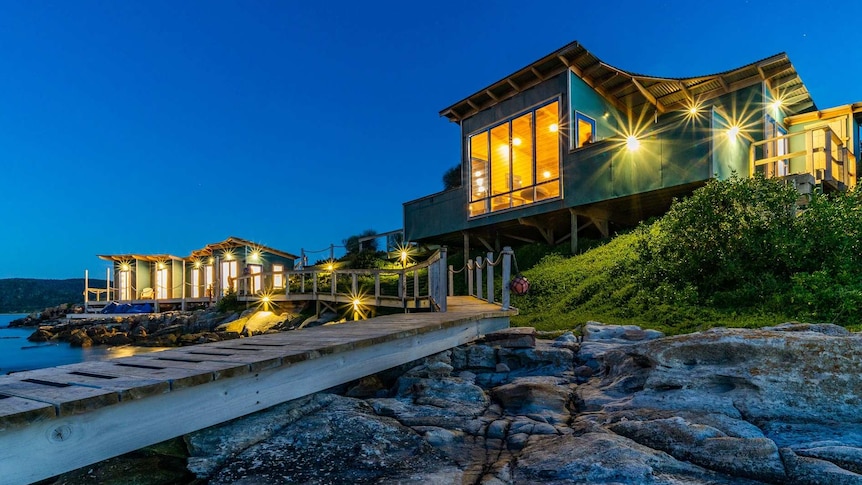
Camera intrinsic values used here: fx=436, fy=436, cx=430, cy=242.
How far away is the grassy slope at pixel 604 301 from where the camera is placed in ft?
22.5

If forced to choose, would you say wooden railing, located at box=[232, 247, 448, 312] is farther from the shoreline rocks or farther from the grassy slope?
the grassy slope

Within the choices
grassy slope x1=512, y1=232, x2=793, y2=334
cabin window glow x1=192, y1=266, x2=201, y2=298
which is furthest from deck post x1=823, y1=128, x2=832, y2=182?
cabin window glow x1=192, y1=266, x2=201, y2=298

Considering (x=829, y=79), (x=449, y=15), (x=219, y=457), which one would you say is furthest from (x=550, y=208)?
(x=829, y=79)

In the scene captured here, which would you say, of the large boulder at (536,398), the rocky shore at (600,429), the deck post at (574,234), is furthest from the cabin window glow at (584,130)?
the large boulder at (536,398)

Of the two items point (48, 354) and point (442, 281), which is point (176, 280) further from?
point (442, 281)

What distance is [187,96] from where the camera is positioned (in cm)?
11431

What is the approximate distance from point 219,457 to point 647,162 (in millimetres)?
11738

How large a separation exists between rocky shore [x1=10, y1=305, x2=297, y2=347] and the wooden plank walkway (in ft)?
38.9

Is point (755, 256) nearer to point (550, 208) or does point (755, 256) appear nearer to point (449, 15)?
point (550, 208)

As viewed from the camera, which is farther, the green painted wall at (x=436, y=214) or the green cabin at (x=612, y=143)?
the green painted wall at (x=436, y=214)

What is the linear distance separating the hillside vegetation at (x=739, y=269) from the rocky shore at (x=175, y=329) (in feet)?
37.0

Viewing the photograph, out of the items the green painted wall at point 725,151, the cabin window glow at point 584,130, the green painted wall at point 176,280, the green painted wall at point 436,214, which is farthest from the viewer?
the green painted wall at point 176,280

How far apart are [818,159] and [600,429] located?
12701 mm

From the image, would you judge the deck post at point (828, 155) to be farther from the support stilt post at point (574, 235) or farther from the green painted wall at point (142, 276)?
the green painted wall at point (142, 276)
